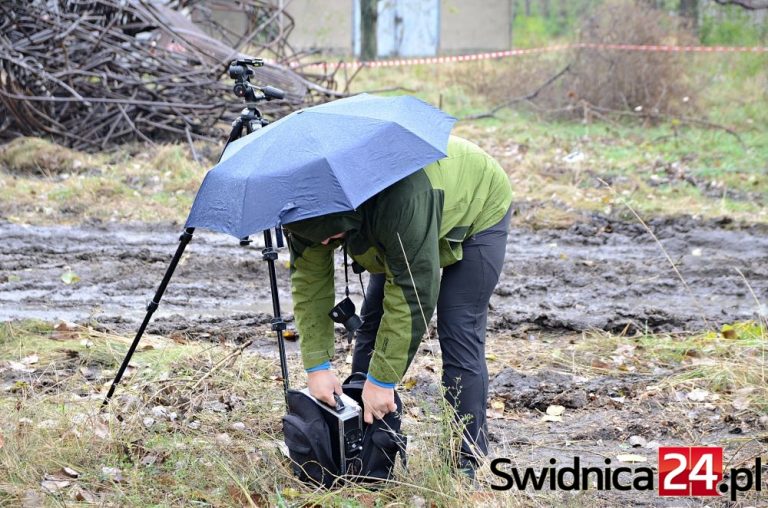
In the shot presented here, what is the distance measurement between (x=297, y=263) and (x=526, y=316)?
11.2ft

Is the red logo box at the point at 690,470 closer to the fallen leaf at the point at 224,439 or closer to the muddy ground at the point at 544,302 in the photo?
the muddy ground at the point at 544,302

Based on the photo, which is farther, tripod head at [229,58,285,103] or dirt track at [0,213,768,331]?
dirt track at [0,213,768,331]

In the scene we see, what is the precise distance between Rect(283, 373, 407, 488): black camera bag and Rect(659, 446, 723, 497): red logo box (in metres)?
1.18

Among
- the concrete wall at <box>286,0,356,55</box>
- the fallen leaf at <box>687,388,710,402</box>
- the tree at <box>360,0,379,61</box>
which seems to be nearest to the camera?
the fallen leaf at <box>687,388,710,402</box>

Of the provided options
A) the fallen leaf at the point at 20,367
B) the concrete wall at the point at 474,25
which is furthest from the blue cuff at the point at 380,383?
the concrete wall at the point at 474,25

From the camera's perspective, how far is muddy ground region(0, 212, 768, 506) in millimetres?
4422

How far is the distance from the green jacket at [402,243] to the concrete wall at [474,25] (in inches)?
834

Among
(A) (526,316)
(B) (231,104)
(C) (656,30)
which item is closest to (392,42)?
(C) (656,30)

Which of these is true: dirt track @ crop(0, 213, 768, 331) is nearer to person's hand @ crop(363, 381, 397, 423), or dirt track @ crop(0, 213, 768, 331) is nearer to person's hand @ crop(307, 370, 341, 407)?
person's hand @ crop(307, 370, 341, 407)

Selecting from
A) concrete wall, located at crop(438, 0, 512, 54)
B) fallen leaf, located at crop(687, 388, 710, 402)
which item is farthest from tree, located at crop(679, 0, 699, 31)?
fallen leaf, located at crop(687, 388, 710, 402)

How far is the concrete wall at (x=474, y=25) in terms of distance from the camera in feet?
79.0

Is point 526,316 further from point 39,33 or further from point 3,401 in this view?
point 39,33

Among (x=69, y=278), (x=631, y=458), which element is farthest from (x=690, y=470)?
(x=69, y=278)

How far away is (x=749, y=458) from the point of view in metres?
3.82
